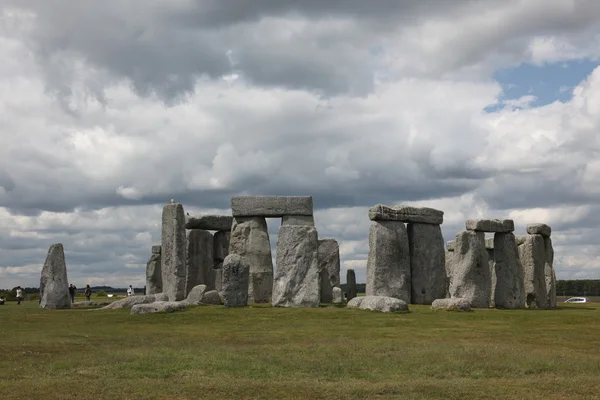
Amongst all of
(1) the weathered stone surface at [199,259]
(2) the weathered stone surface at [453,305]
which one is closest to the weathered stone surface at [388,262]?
(2) the weathered stone surface at [453,305]

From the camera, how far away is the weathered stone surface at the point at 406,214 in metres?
30.4

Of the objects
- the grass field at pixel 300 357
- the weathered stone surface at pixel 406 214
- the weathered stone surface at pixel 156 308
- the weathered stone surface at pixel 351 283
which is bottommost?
the grass field at pixel 300 357

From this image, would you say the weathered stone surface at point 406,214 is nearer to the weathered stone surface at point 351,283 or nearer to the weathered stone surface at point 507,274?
the weathered stone surface at point 507,274

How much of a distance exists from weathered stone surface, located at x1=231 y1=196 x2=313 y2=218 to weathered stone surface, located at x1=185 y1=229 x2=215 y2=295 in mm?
3343

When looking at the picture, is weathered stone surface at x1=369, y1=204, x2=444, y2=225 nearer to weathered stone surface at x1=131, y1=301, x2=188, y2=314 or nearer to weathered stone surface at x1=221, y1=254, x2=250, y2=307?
weathered stone surface at x1=221, y1=254, x2=250, y2=307

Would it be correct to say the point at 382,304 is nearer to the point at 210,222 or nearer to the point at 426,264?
the point at 426,264

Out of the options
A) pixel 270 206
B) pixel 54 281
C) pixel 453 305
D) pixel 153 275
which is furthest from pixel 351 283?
pixel 54 281

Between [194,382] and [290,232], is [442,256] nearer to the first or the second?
[290,232]

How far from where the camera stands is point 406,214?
31219 millimetres

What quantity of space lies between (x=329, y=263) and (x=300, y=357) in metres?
17.0

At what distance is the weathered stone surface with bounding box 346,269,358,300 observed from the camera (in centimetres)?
3844

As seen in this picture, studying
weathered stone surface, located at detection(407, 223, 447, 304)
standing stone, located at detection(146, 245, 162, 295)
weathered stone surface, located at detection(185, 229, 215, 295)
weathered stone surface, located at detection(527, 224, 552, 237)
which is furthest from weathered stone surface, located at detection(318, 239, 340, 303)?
standing stone, located at detection(146, 245, 162, 295)

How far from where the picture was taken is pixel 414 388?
12.7 metres

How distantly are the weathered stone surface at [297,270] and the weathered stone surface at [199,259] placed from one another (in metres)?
6.88
